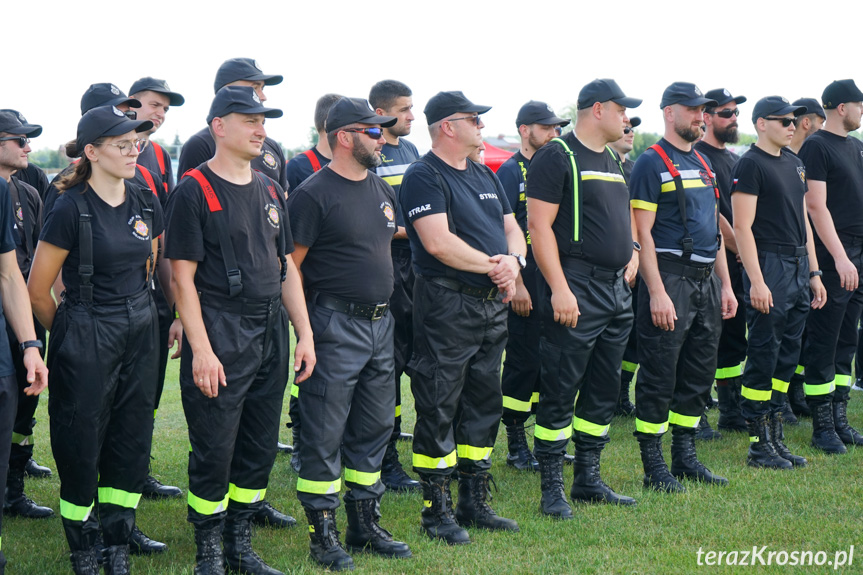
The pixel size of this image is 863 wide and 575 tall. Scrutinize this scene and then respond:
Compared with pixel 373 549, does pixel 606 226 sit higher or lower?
higher

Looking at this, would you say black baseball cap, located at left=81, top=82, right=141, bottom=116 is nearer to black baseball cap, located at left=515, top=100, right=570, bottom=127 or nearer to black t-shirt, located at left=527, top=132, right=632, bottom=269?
black t-shirt, located at left=527, top=132, right=632, bottom=269

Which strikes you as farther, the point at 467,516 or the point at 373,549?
the point at 467,516

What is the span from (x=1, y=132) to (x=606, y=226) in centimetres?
374

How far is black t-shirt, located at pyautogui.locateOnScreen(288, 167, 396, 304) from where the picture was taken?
4.81 m

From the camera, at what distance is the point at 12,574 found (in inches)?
187

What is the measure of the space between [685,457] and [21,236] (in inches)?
187

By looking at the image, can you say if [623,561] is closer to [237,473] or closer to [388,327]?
[388,327]

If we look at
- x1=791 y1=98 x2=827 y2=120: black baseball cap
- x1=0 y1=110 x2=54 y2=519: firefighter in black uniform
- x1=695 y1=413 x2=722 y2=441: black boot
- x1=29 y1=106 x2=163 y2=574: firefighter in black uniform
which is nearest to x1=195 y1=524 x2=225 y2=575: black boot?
x1=29 y1=106 x2=163 y2=574: firefighter in black uniform

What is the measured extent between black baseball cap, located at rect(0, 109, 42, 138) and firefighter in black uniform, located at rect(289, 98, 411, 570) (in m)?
1.76

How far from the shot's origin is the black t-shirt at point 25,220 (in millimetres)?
5457

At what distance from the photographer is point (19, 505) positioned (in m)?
5.73

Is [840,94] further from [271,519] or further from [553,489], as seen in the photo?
[271,519]

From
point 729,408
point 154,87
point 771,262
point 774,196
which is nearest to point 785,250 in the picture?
point 771,262

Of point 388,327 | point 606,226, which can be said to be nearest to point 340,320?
point 388,327
